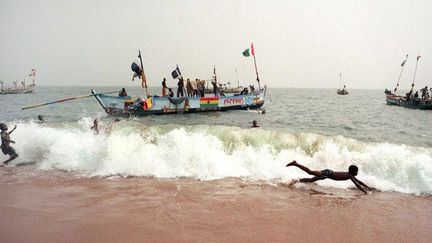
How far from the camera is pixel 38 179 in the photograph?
26.6ft

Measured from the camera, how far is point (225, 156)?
10008 mm

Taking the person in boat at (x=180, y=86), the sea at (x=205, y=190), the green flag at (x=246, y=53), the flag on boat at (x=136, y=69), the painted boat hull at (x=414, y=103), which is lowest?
the painted boat hull at (x=414, y=103)

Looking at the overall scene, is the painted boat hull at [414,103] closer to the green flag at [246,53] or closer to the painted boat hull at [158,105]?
the green flag at [246,53]

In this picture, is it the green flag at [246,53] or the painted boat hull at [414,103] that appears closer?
the green flag at [246,53]

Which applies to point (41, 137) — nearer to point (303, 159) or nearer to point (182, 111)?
point (303, 159)

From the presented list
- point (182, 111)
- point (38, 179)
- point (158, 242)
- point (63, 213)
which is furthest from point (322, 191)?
point (182, 111)

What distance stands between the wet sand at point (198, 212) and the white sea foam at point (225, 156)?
87cm

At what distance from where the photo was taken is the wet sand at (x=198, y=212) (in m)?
5.00

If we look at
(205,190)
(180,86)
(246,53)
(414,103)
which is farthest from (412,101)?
(205,190)

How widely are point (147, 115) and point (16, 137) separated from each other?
1242 cm

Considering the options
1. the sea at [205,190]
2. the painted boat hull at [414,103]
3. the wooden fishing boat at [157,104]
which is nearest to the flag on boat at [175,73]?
the wooden fishing boat at [157,104]

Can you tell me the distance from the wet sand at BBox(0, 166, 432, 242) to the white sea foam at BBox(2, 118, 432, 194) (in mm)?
871

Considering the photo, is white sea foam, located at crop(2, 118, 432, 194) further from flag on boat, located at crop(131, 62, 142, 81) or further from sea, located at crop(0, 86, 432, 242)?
flag on boat, located at crop(131, 62, 142, 81)

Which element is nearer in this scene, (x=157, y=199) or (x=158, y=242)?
(x=158, y=242)
